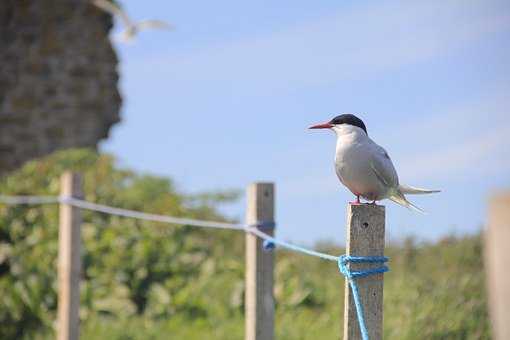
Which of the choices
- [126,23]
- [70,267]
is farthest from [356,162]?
[126,23]

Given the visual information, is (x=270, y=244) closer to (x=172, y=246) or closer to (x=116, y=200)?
(x=172, y=246)

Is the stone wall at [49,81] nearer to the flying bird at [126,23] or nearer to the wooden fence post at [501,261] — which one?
the flying bird at [126,23]

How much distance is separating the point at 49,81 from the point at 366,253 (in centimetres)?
1005

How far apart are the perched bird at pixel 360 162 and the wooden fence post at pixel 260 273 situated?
37.0 inches

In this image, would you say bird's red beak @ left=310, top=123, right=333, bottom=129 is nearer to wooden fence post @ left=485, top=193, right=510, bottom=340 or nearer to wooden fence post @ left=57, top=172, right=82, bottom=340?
wooden fence post @ left=485, top=193, right=510, bottom=340

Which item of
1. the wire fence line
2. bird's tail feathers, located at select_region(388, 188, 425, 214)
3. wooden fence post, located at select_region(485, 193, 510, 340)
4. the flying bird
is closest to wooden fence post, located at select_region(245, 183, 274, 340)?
the wire fence line

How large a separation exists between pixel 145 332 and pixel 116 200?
2216mm

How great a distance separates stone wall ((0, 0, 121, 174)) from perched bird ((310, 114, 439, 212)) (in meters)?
9.62

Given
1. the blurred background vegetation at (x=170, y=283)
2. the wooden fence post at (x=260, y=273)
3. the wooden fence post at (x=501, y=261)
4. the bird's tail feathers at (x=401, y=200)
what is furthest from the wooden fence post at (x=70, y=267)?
the wooden fence post at (x=501, y=261)

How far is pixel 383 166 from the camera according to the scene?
2703mm

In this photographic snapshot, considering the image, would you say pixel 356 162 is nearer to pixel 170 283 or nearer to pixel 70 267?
pixel 70 267

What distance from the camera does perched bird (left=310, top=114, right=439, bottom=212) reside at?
268cm

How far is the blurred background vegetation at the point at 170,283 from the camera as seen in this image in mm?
5949

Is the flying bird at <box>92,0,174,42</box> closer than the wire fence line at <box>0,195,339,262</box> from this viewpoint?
No
